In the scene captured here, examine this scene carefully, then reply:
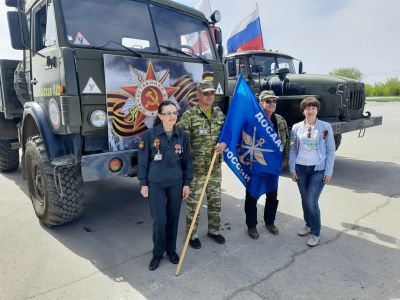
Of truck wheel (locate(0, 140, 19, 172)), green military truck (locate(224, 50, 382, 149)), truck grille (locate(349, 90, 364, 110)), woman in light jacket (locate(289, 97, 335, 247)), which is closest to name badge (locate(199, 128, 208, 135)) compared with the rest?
woman in light jacket (locate(289, 97, 335, 247))

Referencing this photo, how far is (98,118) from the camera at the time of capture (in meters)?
3.23

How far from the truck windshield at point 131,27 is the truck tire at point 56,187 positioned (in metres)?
1.27

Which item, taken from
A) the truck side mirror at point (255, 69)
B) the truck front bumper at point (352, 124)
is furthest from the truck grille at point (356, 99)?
the truck side mirror at point (255, 69)

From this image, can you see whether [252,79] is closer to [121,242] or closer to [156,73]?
[156,73]

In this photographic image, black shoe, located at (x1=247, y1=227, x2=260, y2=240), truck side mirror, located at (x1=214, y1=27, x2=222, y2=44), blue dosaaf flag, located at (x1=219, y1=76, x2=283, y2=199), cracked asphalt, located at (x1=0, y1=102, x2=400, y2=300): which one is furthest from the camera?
truck side mirror, located at (x1=214, y1=27, x2=222, y2=44)

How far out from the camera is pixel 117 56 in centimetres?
329

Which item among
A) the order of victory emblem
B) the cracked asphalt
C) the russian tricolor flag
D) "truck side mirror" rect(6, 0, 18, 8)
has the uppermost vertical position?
the russian tricolor flag

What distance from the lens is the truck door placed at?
3248mm

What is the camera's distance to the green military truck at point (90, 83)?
3.15 m

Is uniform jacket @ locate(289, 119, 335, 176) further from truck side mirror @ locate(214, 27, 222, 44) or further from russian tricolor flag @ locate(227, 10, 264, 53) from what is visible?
russian tricolor flag @ locate(227, 10, 264, 53)

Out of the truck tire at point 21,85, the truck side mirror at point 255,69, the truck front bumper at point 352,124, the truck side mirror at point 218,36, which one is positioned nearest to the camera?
the truck tire at point 21,85

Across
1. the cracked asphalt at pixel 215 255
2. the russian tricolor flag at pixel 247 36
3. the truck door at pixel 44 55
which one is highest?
the russian tricolor flag at pixel 247 36

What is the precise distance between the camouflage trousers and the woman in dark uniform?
307mm

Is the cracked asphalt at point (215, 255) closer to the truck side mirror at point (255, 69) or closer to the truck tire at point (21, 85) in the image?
the truck tire at point (21, 85)
